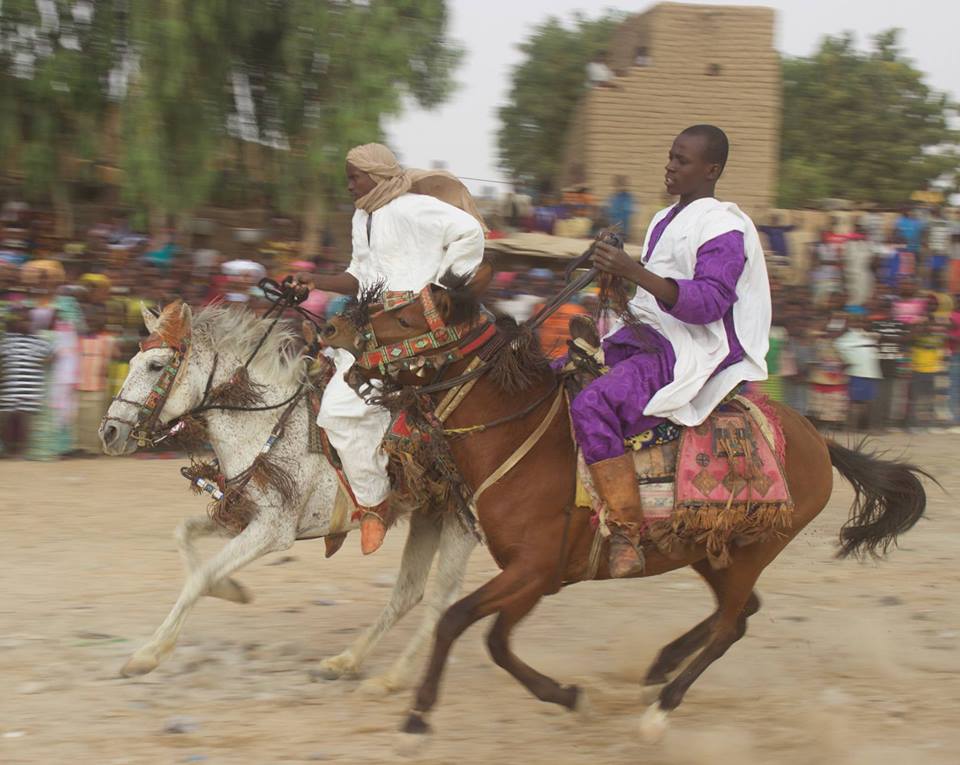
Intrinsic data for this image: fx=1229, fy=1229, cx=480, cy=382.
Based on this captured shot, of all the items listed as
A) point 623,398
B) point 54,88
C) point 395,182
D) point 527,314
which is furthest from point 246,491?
point 54,88

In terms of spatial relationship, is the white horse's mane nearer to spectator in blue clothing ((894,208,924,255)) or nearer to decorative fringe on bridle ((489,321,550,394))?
decorative fringe on bridle ((489,321,550,394))

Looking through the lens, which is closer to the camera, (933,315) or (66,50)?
(933,315)

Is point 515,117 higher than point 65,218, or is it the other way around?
point 515,117

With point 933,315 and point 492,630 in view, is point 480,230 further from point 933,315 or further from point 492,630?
point 933,315

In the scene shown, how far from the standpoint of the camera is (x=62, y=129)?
17422 mm

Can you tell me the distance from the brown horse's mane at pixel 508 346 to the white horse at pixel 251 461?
110 centimetres

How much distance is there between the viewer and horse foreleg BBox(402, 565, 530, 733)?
477 cm

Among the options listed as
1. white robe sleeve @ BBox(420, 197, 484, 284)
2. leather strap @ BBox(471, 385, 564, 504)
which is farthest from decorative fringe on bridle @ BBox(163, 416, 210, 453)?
leather strap @ BBox(471, 385, 564, 504)

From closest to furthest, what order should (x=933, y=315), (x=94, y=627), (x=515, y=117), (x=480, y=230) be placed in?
(x=480, y=230), (x=94, y=627), (x=933, y=315), (x=515, y=117)

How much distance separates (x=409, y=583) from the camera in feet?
20.0

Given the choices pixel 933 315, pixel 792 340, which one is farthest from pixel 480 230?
pixel 933 315

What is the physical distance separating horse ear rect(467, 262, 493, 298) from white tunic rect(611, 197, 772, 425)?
2.11 feet

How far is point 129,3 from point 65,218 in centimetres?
320

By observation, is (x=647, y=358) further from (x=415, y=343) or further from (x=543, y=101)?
(x=543, y=101)
